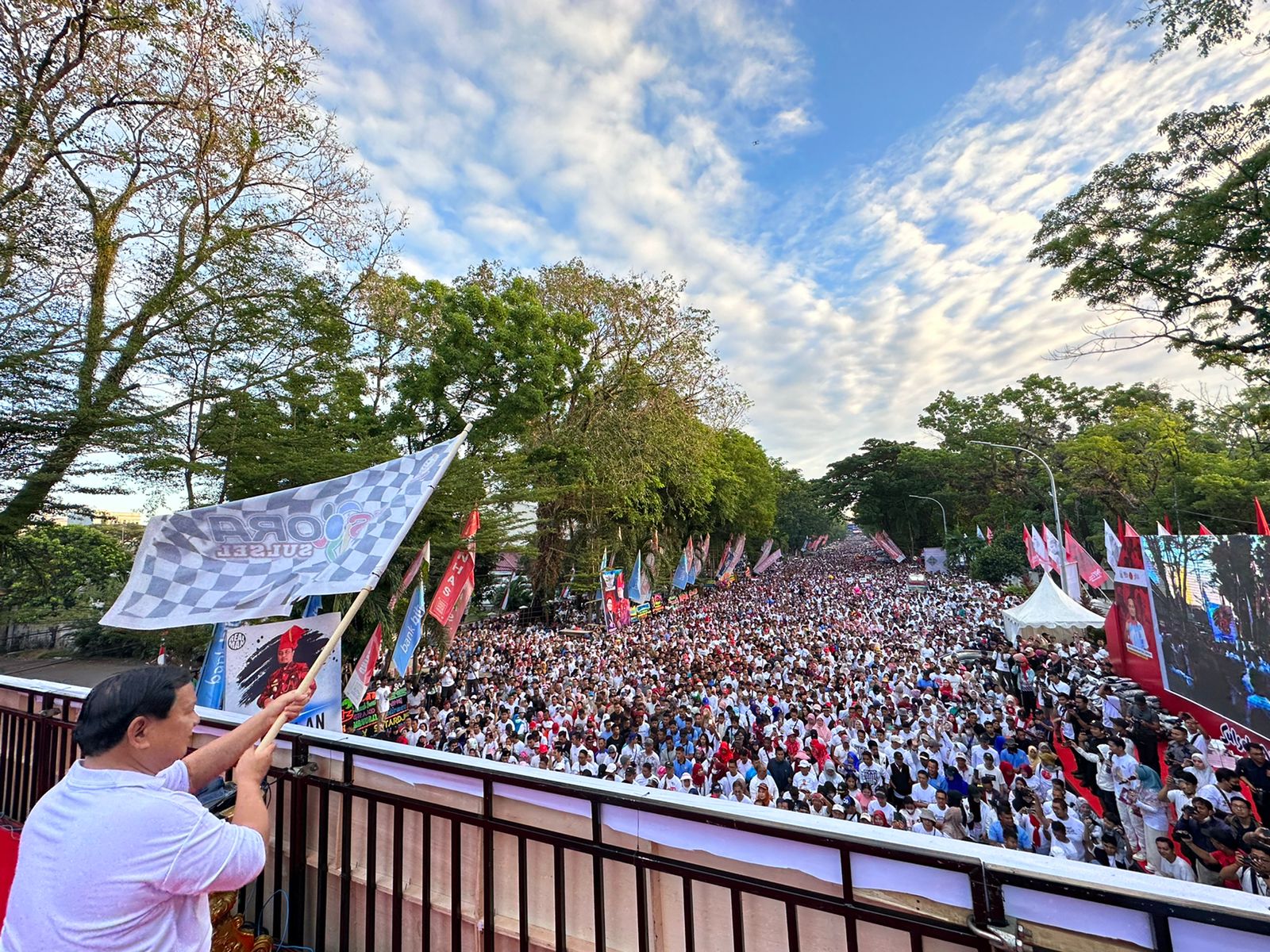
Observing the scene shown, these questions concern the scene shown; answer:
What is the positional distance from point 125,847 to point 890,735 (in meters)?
9.91

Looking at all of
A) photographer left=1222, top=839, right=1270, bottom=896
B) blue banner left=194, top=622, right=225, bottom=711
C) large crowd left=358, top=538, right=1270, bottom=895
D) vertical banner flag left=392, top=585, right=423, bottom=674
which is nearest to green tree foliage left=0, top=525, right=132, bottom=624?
large crowd left=358, top=538, right=1270, bottom=895

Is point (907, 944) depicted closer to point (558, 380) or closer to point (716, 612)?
point (558, 380)

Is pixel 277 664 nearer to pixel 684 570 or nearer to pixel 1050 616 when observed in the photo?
pixel 1050 616

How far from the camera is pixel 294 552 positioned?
381 centimetres

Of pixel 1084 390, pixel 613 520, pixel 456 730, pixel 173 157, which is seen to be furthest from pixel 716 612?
pixel 1084 390

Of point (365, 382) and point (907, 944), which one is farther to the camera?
point (365, 382)

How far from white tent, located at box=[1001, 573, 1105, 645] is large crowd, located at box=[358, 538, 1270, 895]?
0.57m

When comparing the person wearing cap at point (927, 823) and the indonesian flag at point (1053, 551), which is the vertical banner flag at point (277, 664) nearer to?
the person wearing cap at point (927, 823)

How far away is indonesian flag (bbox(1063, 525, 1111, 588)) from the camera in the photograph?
55.3 feet

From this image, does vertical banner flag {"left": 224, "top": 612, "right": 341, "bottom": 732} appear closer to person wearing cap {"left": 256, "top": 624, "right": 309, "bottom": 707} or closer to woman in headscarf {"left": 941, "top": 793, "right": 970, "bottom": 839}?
person wearing cap {"left": 256, "top": 624, "right": 309, "bottom": 707}

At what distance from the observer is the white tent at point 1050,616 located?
48.2 feet

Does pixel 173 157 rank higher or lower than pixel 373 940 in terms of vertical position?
higher

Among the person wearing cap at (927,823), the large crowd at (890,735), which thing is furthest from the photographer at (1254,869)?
the person wearing cap at (927,823)

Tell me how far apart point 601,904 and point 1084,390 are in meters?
52.2
